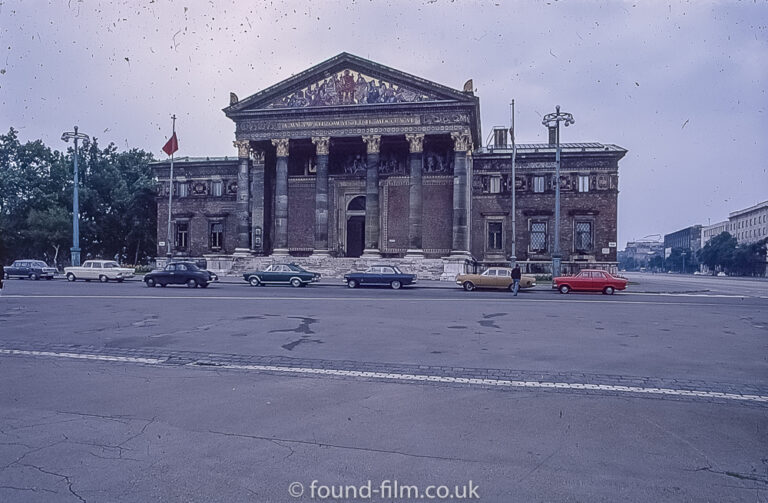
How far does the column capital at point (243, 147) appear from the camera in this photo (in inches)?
1684

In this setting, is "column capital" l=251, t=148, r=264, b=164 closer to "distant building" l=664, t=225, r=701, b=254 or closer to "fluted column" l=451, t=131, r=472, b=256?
"fluted column" l=451, t=131, r=472, b=256

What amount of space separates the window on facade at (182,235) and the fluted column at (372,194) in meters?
20.8

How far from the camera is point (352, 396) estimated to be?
6.43 metres

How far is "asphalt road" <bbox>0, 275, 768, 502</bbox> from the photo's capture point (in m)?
4.04

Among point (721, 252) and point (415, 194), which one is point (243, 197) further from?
point (721, 252)

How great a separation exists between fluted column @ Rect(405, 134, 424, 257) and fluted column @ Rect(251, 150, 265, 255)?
1281cm

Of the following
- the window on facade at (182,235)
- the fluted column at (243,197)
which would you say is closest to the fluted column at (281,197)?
the fluted column at (243,197)

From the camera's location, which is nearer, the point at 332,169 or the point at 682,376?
the point at 682,376

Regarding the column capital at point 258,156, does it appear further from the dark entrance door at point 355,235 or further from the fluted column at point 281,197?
the dark entrance door at point 355,235

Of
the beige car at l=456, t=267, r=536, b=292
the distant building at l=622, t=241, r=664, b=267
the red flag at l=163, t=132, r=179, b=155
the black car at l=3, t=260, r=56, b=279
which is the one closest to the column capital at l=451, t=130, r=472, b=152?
the beige car at l=456, t=267, r=536, b=292

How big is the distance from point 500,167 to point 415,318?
34.3 m

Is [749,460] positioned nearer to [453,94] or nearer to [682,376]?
[682,376]

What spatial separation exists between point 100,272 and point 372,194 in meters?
20.1

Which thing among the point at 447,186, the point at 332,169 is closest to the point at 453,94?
the point at 447,186
